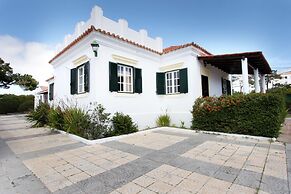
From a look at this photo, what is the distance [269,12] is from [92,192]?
12905 millimetres

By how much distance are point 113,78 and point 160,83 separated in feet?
12.2

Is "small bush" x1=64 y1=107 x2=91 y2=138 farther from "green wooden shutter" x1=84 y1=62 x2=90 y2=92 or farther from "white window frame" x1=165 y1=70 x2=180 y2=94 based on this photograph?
"white window frame" x1=165 y1=70 x2=180 y2=94

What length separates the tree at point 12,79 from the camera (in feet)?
68.0

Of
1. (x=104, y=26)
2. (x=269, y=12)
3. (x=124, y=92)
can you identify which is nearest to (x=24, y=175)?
(x=124, y=92)

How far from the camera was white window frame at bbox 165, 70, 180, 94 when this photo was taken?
1036 centimetres

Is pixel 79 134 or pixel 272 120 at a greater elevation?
pixel 272 120

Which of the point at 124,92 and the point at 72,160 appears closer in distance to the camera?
the point at 72,160

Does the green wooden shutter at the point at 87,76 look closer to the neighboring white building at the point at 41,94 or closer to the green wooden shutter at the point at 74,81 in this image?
the green wooden shutter at the point at 74,81

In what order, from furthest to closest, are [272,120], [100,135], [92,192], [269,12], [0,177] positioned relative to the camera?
1. [269,12]
2. [100,135]
3. [272,120]
4. [0,177]
5. [92,192]

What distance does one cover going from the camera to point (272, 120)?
6.54 meters

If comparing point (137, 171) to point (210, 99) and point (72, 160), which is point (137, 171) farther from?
point (210, 99)

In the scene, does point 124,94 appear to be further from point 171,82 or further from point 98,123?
point 171,82

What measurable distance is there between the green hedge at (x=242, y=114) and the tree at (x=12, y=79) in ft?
78.5

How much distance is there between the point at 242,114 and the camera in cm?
723
